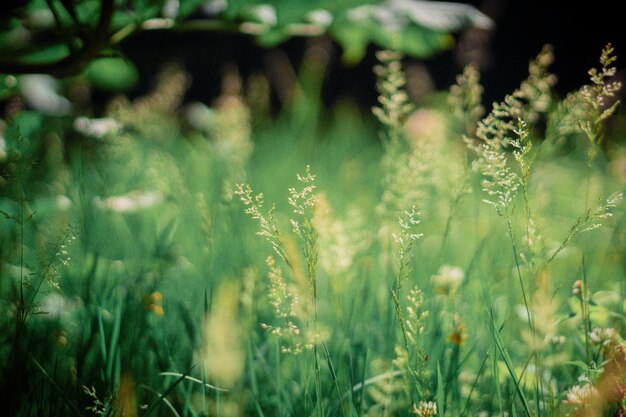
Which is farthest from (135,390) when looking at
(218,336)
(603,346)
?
(603,346)

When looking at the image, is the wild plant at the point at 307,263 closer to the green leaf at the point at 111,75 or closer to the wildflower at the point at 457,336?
the wildflower at the point at 457,336

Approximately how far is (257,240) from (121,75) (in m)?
0.58

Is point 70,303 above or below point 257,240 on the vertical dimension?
below

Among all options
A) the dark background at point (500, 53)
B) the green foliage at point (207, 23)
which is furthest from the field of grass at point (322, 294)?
the dark background at point (500, 53)

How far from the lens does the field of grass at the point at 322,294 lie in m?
0.71

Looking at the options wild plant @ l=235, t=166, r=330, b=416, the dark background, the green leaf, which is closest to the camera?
wild plant @ l=235, t=166, r=330, b=416

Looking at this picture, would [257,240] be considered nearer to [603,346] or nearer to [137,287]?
[137,287]

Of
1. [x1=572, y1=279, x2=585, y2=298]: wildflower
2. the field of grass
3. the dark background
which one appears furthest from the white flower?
the dark background

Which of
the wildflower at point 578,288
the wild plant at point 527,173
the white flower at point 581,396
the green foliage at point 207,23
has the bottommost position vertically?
the white flower at point 581,396

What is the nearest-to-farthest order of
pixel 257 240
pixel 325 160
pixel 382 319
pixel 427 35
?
pixel 382 319, pixel 427 35, pixel 257 240, pixel 325 160

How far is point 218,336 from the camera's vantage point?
0.89m

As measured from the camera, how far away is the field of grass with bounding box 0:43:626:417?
2.33 feet

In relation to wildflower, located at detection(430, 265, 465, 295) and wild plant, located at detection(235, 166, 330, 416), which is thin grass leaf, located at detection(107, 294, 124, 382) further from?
wildflower, located at detection(430, 265, 465, 295)

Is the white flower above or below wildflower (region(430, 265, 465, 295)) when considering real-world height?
below
